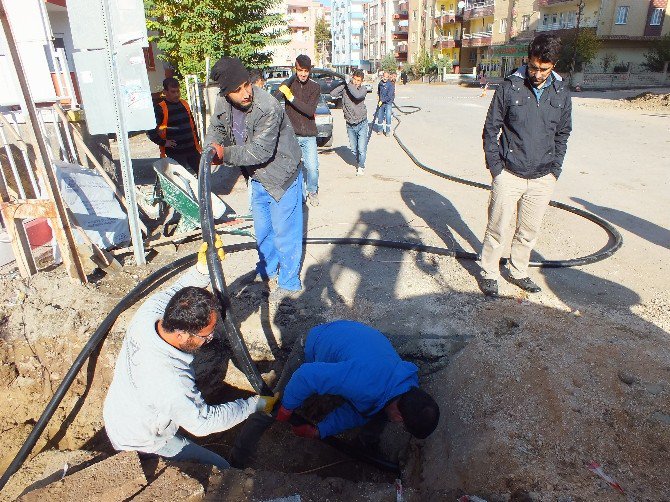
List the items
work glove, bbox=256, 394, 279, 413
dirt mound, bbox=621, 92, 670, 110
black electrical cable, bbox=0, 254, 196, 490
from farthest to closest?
dirt mound, bbox=621, 92, 670, 110, black electrical cable, bbox=0, 254, 196, 490, work glove, bbox=256, 394, 279, 413

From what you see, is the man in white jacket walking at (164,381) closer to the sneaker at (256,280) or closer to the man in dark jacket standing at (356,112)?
the sneaker at (256,280)

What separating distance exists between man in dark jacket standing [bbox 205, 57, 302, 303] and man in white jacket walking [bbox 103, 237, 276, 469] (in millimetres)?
1334

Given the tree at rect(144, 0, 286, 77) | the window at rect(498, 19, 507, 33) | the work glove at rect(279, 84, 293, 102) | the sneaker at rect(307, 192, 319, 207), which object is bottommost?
the sneaker at rect(307, 192, 319, 207)

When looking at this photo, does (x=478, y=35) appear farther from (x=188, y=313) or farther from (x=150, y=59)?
(x=188, y=313)

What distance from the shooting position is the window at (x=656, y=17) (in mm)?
34562

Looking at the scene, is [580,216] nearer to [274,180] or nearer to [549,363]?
[549,363]

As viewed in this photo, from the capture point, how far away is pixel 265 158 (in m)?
3.46

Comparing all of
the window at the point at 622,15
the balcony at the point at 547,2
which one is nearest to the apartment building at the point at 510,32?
the balcony at the point at 547,2

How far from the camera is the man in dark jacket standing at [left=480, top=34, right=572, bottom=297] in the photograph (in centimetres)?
347

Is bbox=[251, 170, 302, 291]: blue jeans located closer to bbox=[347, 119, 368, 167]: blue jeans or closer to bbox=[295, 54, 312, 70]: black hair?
bbox=[295, 54, 312, 70]: black hair

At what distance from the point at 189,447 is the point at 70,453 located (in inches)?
28.3

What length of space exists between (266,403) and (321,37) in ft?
301

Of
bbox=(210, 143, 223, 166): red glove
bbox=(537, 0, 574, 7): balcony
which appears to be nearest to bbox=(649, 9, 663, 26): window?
bbox=(537, 0, 574, 7): balcony

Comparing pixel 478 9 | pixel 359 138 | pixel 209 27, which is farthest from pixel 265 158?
pixel 478 9
